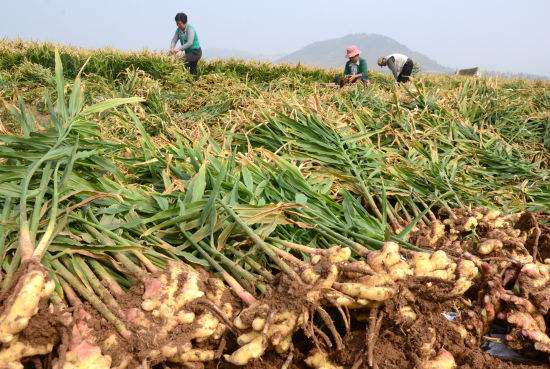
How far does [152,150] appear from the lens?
2.64m

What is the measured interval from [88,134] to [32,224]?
0.70 m

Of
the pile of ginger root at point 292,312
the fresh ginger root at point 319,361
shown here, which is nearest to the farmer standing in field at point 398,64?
the pile of ginger root at point 292,312

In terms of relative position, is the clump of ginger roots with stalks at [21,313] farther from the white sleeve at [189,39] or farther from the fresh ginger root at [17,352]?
the white sleeve at [189,39]

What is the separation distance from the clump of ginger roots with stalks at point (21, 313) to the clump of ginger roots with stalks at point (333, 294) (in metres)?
0.54

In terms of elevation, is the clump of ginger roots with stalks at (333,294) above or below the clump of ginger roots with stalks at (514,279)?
above

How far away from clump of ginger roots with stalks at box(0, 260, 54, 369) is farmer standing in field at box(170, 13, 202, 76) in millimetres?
9208

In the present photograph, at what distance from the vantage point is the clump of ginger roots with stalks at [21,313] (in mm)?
1285

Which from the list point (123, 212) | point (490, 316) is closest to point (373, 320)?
point (490, 316)

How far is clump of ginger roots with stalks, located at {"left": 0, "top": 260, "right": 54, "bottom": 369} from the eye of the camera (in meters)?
1.29

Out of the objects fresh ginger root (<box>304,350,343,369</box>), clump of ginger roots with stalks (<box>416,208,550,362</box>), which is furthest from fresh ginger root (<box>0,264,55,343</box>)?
clump of ginger roots with stalks (<box>416,208,550,362</box>)

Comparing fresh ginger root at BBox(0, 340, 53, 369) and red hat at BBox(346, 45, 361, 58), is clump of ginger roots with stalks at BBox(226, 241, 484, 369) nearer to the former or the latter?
fresh ginger root at BBox(0, 340, 53, 369)

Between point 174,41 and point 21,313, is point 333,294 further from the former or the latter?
point 174,41

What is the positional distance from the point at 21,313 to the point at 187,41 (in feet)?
32.3

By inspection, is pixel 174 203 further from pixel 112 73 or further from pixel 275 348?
pixel 112 73
